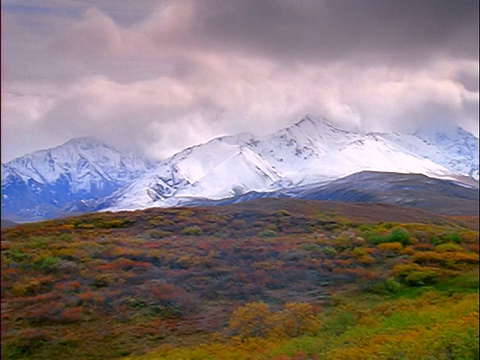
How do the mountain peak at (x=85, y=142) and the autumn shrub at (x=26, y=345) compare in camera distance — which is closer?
the autumn shrub at (x=26, y=345)

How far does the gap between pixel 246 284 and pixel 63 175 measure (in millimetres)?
2468

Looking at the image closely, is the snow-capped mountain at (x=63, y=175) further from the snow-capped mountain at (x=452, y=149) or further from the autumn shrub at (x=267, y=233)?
the snow-capped mountain at (x=452, y=149)

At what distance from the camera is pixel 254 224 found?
641cm

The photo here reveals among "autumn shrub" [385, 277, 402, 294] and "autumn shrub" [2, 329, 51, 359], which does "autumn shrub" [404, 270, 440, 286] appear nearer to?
"autumn shrub" [385, 277, 402, 294]

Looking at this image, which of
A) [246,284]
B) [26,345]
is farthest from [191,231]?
[26,345]

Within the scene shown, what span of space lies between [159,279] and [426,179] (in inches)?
127

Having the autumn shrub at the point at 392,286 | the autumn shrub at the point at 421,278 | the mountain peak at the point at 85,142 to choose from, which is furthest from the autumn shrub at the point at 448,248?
the mountain peak at the point at 85,142

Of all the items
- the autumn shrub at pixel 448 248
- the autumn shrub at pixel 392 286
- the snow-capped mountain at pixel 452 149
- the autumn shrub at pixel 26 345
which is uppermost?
the snow-capped mountain at pixel 452 149

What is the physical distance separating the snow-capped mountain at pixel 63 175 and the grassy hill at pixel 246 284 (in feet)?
0.74

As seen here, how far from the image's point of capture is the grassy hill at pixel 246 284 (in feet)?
14.9

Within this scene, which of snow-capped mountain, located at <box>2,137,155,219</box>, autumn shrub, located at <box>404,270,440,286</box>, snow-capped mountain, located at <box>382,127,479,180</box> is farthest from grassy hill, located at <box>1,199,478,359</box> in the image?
snow-capped mountain, located at <box>382,127,479,180</box>

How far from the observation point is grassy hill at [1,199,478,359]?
179 inches

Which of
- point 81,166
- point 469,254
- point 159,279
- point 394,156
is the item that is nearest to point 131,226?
point 159,279

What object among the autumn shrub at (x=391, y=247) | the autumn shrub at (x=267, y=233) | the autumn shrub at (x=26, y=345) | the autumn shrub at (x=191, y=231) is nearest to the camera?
the autumn shrub at (x=26, y=345)
